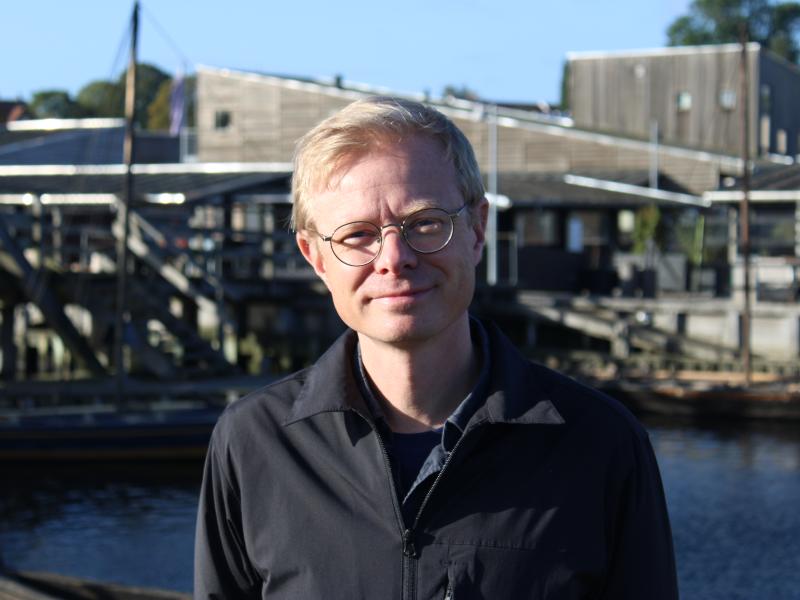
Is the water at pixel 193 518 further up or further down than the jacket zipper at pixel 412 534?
further down

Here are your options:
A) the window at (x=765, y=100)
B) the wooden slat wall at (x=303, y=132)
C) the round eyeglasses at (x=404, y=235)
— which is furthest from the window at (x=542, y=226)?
the round eyeglasses at (x=404, y=235)

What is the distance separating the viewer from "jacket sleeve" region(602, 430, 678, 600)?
8.83 ft

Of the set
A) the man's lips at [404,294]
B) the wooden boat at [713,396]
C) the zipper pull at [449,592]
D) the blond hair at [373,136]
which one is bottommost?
the wooden boat at [713,396]

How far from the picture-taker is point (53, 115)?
9438 cm

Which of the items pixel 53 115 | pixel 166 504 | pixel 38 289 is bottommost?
pixel 166 504

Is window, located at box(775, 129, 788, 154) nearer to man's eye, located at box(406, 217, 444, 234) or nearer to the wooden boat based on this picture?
the wooden boat

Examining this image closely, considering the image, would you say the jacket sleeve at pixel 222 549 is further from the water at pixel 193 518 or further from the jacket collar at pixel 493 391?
the water at pixel 193 518

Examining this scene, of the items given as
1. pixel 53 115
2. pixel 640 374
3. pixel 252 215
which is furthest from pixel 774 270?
pixel 53 115

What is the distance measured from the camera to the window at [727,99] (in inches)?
1670

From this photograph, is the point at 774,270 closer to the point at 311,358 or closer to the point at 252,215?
the point at 311,358

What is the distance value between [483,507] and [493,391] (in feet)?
Answer: 0.83

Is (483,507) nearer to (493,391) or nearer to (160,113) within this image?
(493,391)

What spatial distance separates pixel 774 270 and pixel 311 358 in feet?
34.9

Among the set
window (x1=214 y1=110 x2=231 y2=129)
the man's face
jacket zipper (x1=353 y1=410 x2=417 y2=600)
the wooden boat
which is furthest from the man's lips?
window (x1=214 y1=110 x2=231 y2=129)
